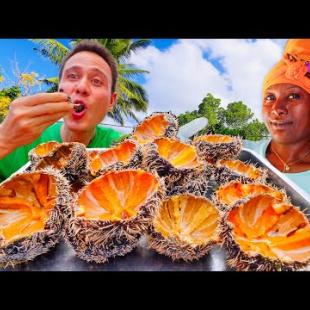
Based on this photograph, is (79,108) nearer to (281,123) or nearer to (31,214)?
(31,214)

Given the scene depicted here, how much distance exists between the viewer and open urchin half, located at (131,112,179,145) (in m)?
2.27

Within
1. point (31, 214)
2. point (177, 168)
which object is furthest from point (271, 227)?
point (31, 214)

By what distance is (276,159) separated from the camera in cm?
254

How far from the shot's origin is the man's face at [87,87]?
8.26ft

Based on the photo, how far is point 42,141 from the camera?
2729mm

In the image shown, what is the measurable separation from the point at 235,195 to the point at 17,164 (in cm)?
141

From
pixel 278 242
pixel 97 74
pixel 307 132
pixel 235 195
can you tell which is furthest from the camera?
pixel 97 74

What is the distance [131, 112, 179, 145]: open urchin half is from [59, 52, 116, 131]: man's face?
412 millimetres

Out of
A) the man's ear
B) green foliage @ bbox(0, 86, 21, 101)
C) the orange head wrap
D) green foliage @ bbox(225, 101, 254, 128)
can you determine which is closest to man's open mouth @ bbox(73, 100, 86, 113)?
the man's ear

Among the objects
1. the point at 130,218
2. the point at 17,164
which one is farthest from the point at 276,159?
the point at 17,164

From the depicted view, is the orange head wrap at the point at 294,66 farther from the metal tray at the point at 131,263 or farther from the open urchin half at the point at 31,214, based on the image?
the open urchin half at the point at 31,214

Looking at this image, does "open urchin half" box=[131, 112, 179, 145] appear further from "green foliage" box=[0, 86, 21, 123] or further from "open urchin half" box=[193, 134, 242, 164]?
"green foliage" box=[0, 86, 21, 123]

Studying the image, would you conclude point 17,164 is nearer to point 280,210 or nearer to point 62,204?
point 62,204

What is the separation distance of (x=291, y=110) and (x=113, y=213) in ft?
4.34
